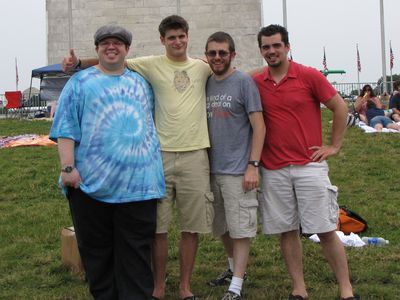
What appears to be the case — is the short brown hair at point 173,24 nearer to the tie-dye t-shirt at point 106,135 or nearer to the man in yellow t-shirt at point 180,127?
the man in yellow t-shirt at point 180,127

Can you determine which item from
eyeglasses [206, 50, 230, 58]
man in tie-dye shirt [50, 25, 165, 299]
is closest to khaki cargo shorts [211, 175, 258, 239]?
man in tie-dye shirt [50, 25, 165, 299]

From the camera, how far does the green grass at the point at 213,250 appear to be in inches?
207

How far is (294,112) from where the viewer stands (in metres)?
4.72

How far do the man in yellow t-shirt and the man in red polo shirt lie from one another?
465mm

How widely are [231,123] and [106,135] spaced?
0.99 m

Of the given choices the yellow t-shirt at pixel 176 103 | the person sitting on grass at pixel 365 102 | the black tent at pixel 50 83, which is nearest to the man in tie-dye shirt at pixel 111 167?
the yellow t-shirt at pixel 176 103

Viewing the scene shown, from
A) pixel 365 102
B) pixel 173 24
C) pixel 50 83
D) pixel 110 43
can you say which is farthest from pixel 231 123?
pixel 50 83

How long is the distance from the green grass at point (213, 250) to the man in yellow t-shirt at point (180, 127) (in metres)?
0.74

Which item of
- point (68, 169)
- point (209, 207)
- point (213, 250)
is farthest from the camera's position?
point (213, 250)

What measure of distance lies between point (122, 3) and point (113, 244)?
24.4 meters

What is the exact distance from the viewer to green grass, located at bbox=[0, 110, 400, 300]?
A: 5254mm

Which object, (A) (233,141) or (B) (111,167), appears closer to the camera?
(B) (111,167)

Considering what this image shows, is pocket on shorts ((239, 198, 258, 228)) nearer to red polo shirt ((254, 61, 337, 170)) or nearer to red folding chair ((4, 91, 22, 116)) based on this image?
red polo shirt ((254, 61, 337, 170))

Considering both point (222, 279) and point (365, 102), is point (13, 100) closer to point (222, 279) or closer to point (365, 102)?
point (365, 102)
